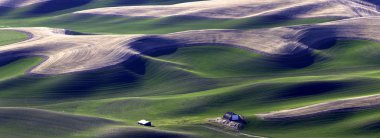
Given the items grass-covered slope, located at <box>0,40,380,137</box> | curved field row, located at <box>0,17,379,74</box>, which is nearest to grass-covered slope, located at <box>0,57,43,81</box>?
curved field row, located at <box>0,17,379,74</box>

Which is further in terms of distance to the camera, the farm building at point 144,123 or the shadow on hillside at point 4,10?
the shadow on hillside at point 4,10

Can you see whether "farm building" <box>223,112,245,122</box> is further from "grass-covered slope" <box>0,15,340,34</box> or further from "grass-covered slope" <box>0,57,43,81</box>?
"grass-covered slope" <box>0,15,340,34</box>

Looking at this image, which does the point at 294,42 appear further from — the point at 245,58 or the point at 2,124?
the point at 2,124

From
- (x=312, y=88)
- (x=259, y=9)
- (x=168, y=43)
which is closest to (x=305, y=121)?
(x=312, y=88)

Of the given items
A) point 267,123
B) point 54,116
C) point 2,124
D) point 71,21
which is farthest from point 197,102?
point 71,21

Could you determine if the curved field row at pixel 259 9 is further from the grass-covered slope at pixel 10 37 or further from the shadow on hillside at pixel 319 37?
the grass-covered slope at pixel 10 37

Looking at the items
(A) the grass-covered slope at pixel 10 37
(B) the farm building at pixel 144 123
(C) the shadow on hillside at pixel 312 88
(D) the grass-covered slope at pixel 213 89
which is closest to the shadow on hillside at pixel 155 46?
(D) the grass-covered slope at pixel 213 89

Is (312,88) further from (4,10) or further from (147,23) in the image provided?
(4,10)
